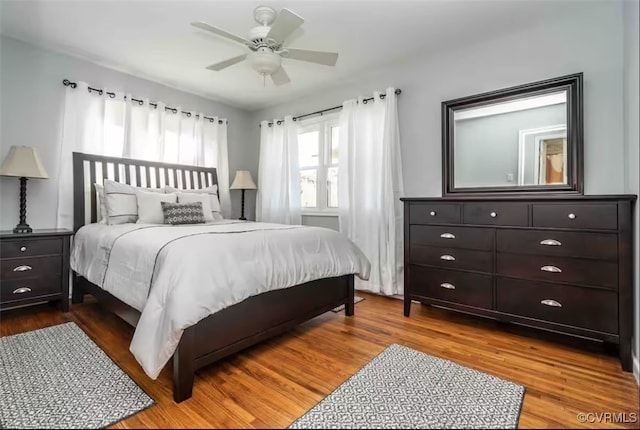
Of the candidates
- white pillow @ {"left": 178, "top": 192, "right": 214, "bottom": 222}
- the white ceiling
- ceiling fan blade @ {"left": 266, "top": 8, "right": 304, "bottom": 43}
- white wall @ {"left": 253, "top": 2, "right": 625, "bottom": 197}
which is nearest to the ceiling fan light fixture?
ceiling fan blade @ {"left": 266, "top": 8, "right": 304, "bottom": 43}

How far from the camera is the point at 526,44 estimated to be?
2723mm

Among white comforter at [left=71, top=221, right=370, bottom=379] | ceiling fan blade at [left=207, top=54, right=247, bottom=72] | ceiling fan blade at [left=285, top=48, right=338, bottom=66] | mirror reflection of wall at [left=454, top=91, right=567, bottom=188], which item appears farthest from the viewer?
mirror reflection of wall at [left=454, top=91, right=567, bottom=188]

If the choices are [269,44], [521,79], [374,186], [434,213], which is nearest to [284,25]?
[269,44]

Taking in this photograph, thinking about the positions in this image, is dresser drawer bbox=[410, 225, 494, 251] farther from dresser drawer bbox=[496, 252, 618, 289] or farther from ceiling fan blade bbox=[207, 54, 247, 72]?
ceiling fan blade bbox=[207, 54, 247, 72]

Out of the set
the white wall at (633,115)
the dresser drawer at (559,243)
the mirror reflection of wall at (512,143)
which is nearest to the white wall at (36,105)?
the mirror reflection of wall at (512,143)

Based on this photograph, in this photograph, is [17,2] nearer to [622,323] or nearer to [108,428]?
[108,428]

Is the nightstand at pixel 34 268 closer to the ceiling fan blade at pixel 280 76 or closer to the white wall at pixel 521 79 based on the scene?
the ceiling fan blade at pixel 280 76

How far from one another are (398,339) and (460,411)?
86 cm

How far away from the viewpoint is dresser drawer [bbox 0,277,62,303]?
2624 millimetres

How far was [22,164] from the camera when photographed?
2.77m

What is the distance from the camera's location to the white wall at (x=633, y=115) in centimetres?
187

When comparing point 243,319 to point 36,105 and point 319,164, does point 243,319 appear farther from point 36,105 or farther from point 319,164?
point 36,105

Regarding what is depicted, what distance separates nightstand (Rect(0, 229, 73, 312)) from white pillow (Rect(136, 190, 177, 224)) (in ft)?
2.05

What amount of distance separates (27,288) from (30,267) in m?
0.18
